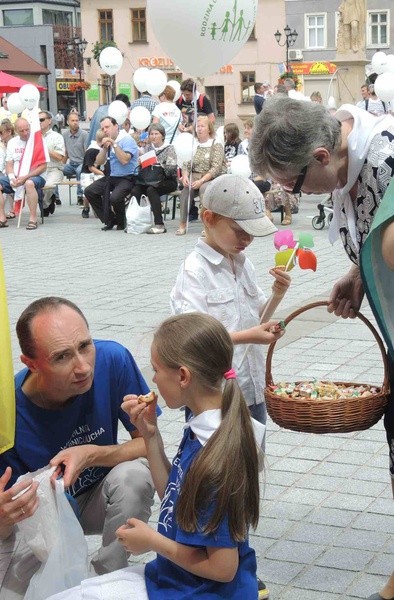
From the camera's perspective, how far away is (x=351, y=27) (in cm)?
2864

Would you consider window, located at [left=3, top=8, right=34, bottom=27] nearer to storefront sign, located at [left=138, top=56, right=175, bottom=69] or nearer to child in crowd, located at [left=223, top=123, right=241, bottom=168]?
storefront sign, located at [left=138, top=56, right=175, bottom=69]

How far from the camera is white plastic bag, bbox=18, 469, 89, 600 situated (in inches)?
116

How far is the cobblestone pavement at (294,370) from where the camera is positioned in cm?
388

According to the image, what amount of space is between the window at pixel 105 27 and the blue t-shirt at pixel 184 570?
58.6m

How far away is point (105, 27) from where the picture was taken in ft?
195

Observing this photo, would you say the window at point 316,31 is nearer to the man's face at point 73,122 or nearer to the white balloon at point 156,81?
the man's face at point 73,122

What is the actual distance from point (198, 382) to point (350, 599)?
1.26 metres

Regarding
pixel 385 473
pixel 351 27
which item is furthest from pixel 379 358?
pixel 351 27

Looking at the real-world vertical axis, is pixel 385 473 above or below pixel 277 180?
below

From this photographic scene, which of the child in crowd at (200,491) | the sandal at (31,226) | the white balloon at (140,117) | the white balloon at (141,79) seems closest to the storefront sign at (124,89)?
the white balloon at (141,79)

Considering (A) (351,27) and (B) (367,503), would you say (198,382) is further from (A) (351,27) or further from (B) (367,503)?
(A) (351,27)

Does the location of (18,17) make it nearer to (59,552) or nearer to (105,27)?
(105,27)

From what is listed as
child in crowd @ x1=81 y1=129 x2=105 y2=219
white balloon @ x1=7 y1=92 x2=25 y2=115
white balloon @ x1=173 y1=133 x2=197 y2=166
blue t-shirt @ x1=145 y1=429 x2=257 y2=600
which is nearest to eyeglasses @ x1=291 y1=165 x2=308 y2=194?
blue t-shirt @ x1=145 y1=429 x2=257 y2=600

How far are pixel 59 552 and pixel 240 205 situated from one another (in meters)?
1.36
